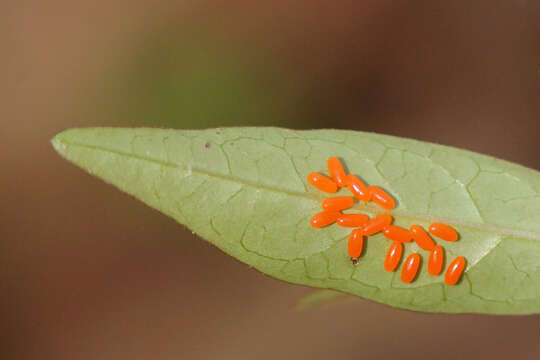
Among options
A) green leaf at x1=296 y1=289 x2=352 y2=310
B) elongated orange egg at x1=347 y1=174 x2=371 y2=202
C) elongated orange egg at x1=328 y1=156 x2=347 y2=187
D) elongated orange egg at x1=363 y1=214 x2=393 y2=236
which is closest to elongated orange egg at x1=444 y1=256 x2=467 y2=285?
elongated orange egg at x1=363 y1=214 x2=393 y2=236

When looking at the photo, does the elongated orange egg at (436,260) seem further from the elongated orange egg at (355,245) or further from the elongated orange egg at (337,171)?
the elongated orange egg at (337,171)

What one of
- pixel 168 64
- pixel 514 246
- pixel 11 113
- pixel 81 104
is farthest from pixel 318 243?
pixel 11 113

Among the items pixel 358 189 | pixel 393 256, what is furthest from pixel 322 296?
pixel 358 189

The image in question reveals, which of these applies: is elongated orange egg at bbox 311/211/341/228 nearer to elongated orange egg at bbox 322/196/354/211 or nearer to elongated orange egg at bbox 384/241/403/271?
elongated orange egg at bbox 322/196/354/211

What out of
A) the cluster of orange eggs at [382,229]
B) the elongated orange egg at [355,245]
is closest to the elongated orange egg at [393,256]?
the cluster of orange eggs at [382,229]

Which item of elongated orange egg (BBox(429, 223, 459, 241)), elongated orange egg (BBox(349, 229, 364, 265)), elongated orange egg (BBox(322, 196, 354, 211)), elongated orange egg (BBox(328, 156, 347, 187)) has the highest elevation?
elongated orange egg (BBox(328, 156, 347, 187))

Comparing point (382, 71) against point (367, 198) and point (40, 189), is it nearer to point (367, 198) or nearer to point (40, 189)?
point (367, 198)

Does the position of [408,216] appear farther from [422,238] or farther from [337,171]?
[337,171]
